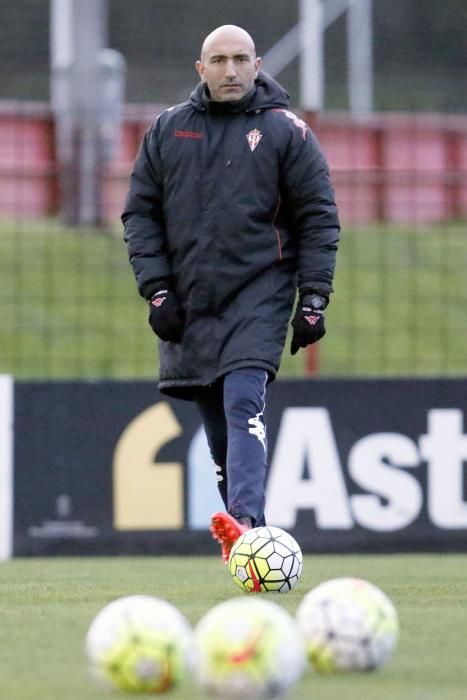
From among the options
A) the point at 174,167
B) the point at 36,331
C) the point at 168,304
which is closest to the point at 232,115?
the point at 174,167

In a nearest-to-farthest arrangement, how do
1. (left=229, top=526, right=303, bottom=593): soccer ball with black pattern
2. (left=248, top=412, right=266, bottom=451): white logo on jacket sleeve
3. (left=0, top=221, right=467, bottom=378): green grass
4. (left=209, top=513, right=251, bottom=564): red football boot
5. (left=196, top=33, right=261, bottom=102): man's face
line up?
(left=229, top=526, right=303, bottom=593): soccer ball with black pattern
(left=209, top=513, right=251, bottom=564): red football boot
(left=248, top=412, right=266, bottom=451): white logo on jacket sleeve
(left=196, top=33, right=261, bottom=102): man's face
(left=0, top=221, right=467, bottom=378): green grass

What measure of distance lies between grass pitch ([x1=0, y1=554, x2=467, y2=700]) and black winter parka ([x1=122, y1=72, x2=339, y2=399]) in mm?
960

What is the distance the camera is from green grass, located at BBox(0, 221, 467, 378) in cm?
1263

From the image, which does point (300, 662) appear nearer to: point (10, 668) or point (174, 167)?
point (10, 668)

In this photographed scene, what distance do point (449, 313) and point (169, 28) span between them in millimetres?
17010

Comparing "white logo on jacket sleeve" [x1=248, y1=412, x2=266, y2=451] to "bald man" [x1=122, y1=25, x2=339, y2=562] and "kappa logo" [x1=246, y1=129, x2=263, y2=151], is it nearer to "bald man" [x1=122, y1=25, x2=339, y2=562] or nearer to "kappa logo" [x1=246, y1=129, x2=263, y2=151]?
"bald man" [x1=122, y1=25, x2=339, y2=562]

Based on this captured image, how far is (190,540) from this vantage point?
32.5 ft

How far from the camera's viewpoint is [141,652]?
401cm

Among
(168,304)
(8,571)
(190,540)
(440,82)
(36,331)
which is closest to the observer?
(168,304)

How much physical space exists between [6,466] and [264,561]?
404 centimetres

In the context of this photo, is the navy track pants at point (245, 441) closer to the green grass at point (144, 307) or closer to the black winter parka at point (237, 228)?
the black winter parka at point (237, 228)

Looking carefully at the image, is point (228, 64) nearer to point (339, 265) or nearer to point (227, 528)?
point (227, 528)

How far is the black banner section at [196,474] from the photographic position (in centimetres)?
989

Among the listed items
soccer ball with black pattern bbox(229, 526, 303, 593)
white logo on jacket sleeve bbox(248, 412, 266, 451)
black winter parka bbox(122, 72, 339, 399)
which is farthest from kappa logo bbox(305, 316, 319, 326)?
soccer ball with black pattern bbox(229, 526, 303, 593)
